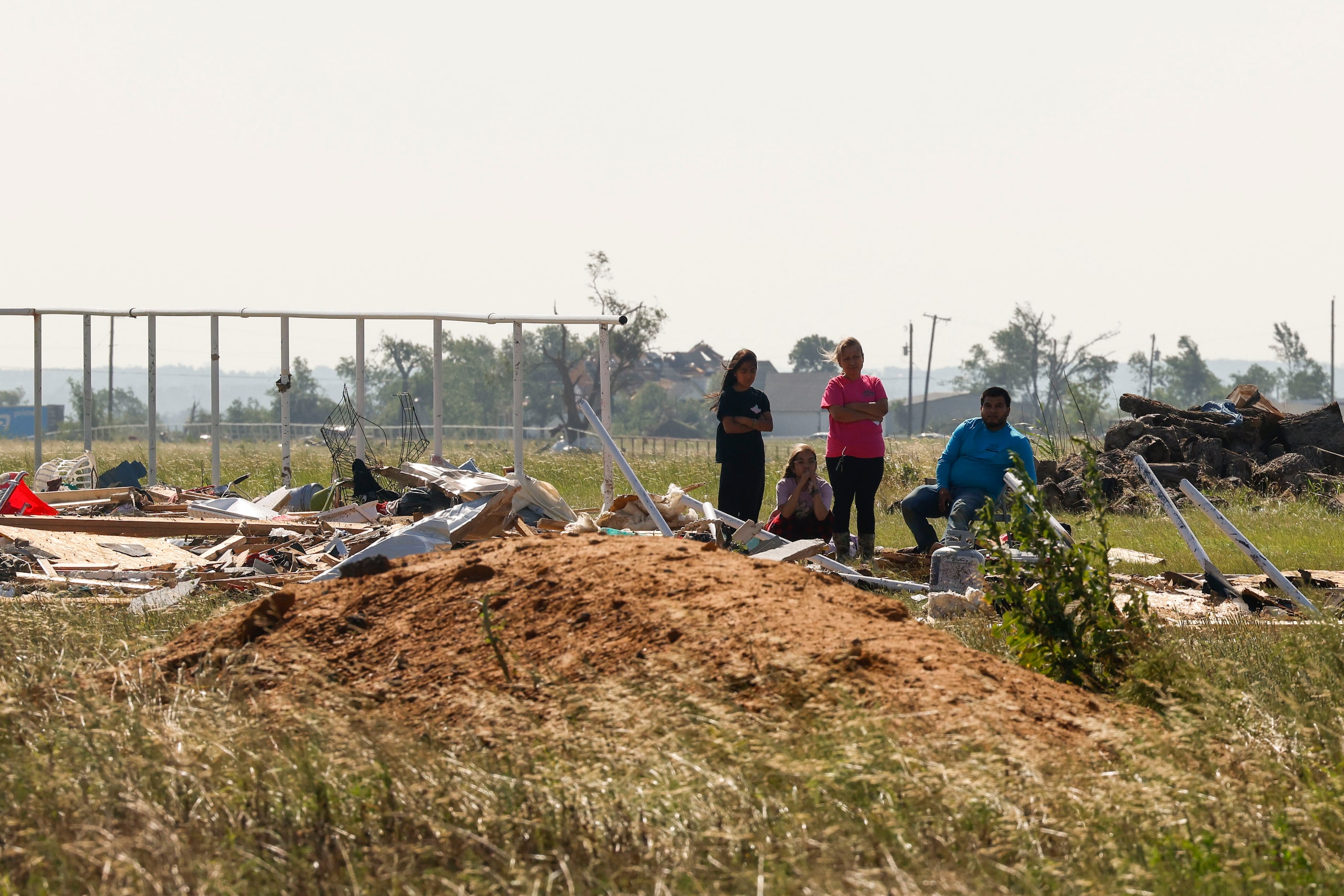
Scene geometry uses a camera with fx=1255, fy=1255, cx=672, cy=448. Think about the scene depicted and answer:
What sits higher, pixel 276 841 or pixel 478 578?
pixel 478 578

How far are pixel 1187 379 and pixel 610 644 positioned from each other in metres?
128

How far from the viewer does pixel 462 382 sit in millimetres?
96625

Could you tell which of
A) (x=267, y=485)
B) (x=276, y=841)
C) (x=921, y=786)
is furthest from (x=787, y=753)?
(x=267, y=485)

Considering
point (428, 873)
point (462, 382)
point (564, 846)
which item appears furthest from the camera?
point (462, 382)

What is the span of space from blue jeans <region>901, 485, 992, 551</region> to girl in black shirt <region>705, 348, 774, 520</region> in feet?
3.70

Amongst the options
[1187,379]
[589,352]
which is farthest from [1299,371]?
[589,352]

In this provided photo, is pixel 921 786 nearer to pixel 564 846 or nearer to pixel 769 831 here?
pixel 769 831

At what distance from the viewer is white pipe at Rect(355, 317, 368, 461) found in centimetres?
1266

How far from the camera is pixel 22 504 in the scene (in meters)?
11.0

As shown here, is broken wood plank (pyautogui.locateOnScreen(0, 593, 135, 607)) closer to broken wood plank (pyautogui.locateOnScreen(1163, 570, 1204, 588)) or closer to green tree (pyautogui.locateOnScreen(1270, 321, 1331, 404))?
broken wood plank (pyautogui.locateOnScreen(1163, 570, 1204, 588))

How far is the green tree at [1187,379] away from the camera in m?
120

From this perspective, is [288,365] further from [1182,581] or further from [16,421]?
[16,421]

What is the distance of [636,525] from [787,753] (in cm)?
637

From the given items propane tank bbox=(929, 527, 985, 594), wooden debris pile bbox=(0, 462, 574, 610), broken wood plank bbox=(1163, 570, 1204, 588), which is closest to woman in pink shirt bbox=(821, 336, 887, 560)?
propane tank bbox=(929, 527, 985, 594)
